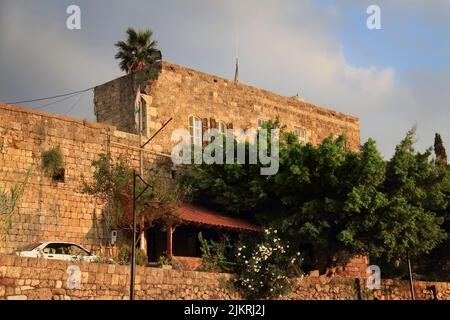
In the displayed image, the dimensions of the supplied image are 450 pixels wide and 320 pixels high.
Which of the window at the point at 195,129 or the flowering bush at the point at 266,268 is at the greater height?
the window at the point at 195,129

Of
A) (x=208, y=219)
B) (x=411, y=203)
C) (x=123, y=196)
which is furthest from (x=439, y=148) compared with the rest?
(x=123, y=196)

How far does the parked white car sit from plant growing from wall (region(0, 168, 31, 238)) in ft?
4.64

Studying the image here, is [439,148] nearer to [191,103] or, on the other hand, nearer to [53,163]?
[191,103]

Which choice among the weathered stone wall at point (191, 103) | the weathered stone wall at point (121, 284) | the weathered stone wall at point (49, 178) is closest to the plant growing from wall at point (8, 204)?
the weathered stone wall at point (49, 178)

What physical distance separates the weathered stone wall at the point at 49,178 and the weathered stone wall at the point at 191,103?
302cm

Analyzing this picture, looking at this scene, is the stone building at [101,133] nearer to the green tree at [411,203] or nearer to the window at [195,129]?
the window at [195,129]

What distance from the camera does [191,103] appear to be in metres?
28.1

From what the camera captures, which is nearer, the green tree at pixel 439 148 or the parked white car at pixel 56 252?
the parked white car at pixel 56 252

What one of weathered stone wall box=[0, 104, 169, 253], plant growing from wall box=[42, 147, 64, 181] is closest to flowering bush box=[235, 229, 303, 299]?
weathered stone wall box=[0, 104, 169, 253]

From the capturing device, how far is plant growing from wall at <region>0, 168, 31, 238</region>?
21156 mm

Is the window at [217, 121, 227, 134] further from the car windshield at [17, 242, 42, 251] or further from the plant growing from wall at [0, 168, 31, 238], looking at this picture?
the car windshield at [17, 242, 42, 251]

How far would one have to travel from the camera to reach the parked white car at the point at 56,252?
19.5 m

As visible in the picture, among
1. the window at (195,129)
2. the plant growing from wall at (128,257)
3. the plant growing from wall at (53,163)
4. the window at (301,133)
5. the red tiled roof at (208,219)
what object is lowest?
the plant growing from wall at (128,257)

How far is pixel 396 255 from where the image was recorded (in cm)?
2553
